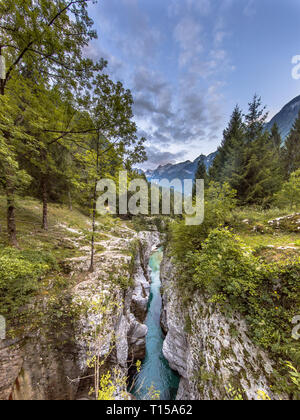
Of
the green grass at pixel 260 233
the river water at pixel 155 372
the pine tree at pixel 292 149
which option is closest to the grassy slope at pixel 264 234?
the green grass at pixel 260 233

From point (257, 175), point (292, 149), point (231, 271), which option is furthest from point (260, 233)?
point (292, 149)

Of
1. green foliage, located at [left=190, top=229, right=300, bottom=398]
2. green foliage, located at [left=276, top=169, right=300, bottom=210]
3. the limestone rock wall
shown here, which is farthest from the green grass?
the limestone rock wall

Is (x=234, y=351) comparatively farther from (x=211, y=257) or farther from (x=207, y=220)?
(x=207, y=220)

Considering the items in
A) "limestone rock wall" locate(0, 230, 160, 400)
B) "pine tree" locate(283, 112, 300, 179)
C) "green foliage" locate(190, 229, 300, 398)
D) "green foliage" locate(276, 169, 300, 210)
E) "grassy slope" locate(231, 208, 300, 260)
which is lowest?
"limestone rock wall" locate(0, 230, 160, 400)

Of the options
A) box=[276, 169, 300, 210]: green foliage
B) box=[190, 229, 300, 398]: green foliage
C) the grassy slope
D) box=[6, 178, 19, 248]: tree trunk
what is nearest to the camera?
box=[190, 229, 300, 398]: green foliage

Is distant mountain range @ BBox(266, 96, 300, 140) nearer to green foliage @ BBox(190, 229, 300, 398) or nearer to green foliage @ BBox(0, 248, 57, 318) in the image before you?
green foliage @ BBox(190, 229, 300, 398)

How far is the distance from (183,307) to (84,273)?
19.6 feet

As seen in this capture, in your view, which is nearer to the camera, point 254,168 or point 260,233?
point 260,233

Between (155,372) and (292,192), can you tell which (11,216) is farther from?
(292,192)

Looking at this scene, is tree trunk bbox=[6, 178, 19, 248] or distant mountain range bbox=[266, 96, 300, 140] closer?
tree trunk bbox=[6, 178, 19, 248]

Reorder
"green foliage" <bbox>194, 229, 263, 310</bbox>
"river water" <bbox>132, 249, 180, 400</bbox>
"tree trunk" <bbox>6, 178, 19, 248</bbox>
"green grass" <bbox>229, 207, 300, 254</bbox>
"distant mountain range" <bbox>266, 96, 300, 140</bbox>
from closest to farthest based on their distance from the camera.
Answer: "green foliage" <bbox>194, 229, 263, 310</bbox> → "green grass" <bbox>229, 207, 300, 254</bbox> → "tree trunk" <bbox>6, 178, 19, 248</bbox> → "river water" <bbox>132, 249, 180, 400</bbox> → "distant mountain range" <bbox>266, 96, 300, 140</bbox>

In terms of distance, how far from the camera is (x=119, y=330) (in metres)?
6.20

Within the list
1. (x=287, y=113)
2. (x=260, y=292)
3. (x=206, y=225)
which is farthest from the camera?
(x=287, y=113)
